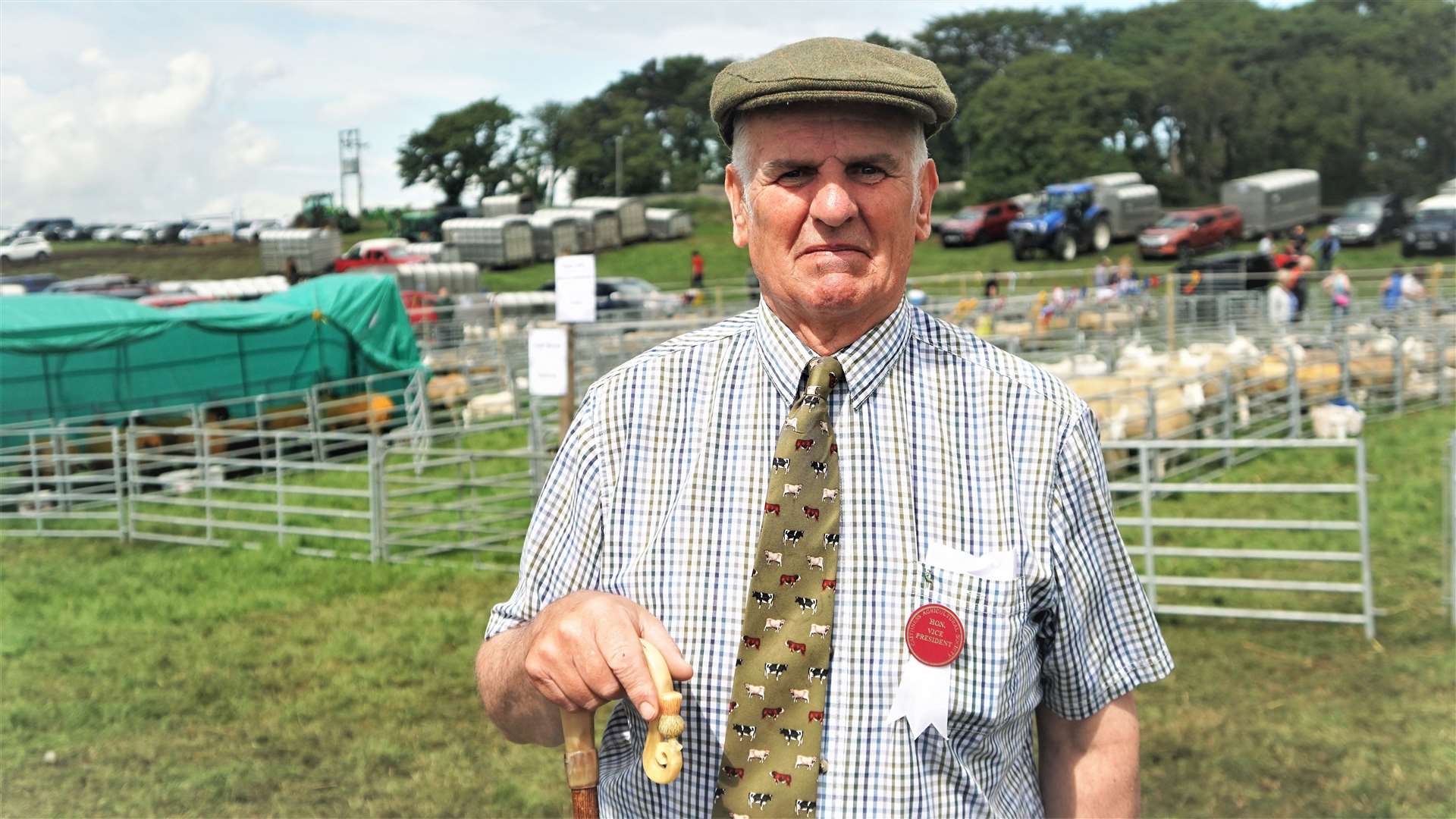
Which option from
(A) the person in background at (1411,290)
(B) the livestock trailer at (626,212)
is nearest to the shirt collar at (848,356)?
(A) the person in background at (1411,290)

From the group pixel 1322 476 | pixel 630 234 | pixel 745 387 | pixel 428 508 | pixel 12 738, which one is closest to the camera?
pixel 745 387

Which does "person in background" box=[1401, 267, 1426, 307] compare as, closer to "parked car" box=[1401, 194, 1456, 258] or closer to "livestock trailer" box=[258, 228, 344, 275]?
"parked car" box=[1401, 194, 1456, 258]

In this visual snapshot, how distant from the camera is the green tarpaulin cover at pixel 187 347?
1435 centimetres

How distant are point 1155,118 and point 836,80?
5811 centimetres

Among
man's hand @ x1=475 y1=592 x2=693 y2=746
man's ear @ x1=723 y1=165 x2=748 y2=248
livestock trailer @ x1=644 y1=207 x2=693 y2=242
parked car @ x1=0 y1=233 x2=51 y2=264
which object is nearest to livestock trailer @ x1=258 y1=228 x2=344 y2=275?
parked car @ x1=0 y1=233 x2=51 y2=264

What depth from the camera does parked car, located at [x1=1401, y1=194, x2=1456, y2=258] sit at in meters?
32.4

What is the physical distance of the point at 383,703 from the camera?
6879 mm

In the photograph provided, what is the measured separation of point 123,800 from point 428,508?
15.5 feet

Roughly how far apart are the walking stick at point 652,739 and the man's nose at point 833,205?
0.62 m

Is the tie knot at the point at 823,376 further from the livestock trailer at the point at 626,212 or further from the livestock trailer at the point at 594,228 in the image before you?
the livestock trailer at the point at 626,212

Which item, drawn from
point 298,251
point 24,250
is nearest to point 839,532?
point 298,251

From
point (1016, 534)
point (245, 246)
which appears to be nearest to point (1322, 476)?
point (1016, 534)

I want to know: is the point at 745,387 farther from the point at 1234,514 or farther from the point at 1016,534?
the point at 1234,514

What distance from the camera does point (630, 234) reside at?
4700 centimetres
